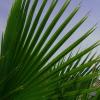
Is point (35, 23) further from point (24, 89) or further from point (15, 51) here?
point (24, 89)

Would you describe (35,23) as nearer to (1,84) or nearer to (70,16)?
(70,16)

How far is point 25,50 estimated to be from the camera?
249cm

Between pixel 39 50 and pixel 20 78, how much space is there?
251mm

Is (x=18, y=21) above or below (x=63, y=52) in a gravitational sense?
above

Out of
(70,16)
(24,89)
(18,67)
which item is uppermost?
(70,16)

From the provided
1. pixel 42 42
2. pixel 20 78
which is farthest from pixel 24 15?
pixel 20 78

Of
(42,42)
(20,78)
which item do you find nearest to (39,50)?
(42,42)

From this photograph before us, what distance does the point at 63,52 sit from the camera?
8.06ft

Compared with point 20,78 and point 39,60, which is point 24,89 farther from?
point 39,60

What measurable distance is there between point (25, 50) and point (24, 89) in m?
0.29

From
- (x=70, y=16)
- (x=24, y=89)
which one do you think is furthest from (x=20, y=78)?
(x=70, y=16)

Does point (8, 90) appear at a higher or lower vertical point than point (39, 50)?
lower

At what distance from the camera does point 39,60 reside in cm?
248

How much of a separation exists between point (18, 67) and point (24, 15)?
42 centimetres
